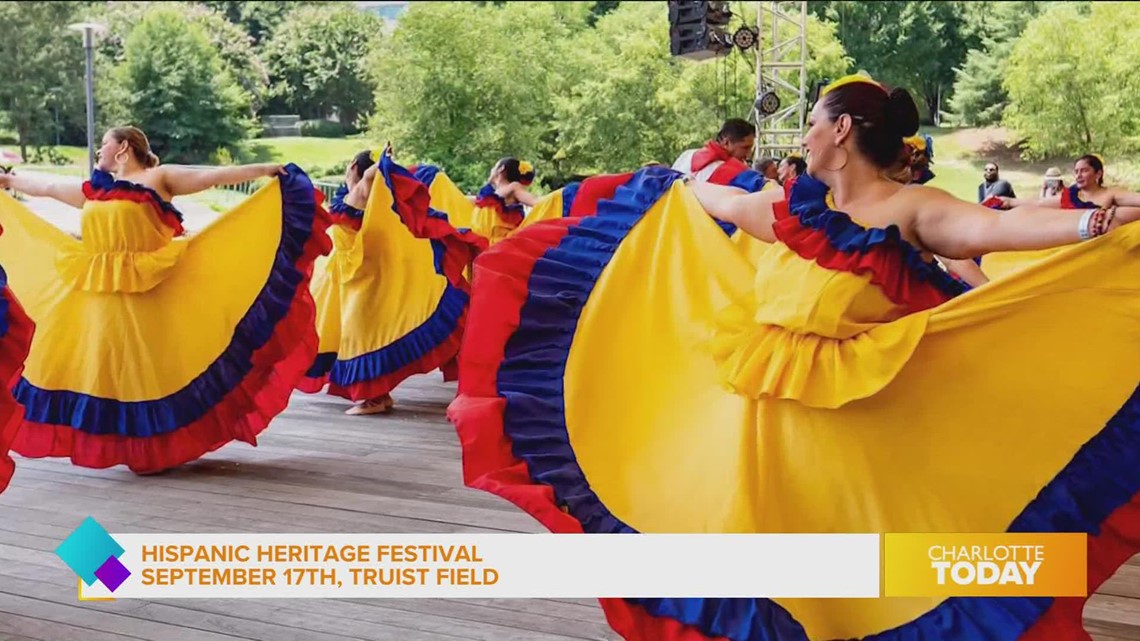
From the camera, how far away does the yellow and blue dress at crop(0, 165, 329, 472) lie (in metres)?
4.31

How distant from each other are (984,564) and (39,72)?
13820 millimetres

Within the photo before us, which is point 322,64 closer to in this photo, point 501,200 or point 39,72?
point 39,72

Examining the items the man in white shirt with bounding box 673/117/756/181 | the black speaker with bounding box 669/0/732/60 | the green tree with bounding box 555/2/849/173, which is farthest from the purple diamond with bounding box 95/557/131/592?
the green tree with bounding box 555/2/849/173

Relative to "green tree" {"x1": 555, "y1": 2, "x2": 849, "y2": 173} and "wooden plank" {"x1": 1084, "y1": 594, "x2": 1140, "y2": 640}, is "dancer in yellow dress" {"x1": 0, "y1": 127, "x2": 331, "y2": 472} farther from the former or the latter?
"green tree" {"x1": 555, "y1": 2, "x2": 849, "y2": 173}

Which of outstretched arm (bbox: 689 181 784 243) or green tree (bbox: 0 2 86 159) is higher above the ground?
green tree (bbox: 0 2 86 159)

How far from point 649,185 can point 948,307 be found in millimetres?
836

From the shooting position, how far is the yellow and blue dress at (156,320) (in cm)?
431

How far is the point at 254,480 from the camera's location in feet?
14.2

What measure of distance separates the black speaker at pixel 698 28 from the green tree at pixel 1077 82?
16.2 ft

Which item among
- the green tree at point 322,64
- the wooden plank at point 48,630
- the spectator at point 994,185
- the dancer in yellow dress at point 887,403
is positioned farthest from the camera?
the green tree at point 322,64

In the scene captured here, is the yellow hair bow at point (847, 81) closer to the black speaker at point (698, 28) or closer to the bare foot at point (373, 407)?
the bare foot at point (373, 407)

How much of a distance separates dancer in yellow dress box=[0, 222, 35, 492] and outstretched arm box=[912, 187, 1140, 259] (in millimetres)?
2267

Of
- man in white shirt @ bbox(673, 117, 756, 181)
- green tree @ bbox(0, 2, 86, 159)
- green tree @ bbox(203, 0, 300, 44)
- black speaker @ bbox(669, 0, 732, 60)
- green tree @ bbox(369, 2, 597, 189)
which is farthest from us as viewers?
green tree @ bbox(203, 0, 300, 44)

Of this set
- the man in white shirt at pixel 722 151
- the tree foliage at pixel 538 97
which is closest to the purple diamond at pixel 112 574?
the man in white shirt at pixel 722 151
